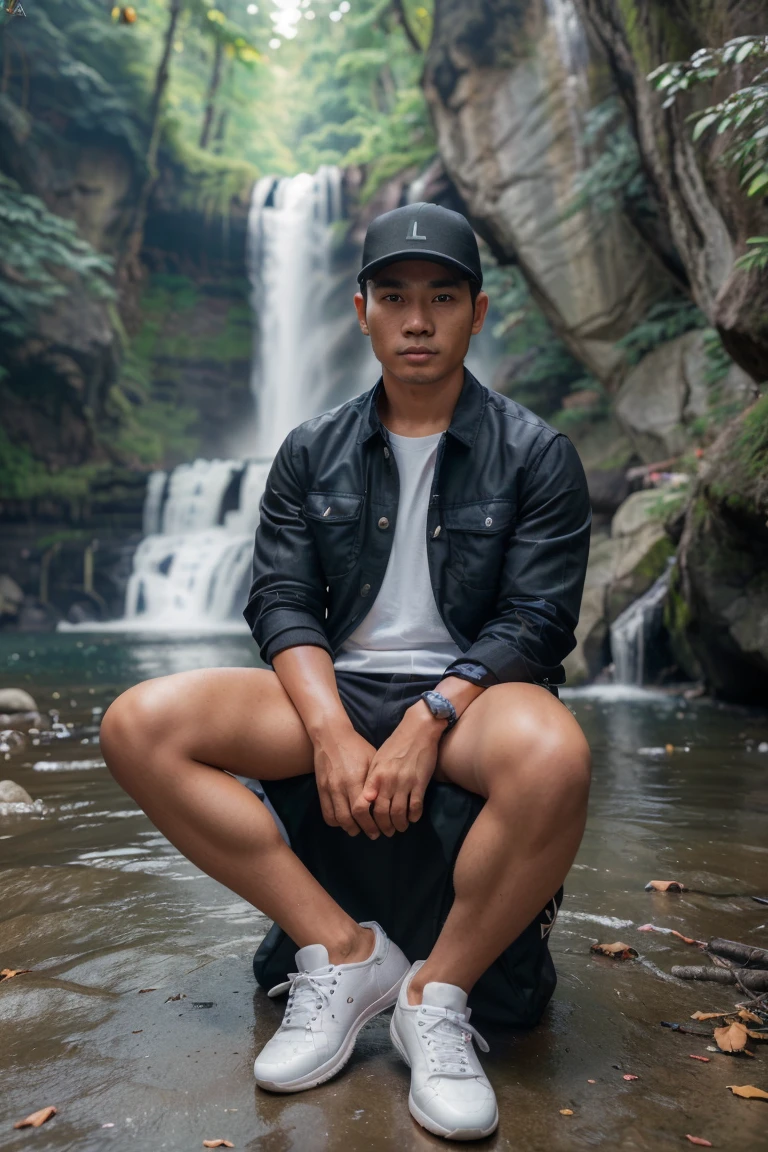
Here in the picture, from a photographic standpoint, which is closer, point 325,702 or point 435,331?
point 325,702

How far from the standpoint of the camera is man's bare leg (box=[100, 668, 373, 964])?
1.97 m

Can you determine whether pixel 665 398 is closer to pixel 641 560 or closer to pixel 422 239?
pixel 641 560

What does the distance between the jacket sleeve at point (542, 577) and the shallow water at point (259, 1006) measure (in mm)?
763

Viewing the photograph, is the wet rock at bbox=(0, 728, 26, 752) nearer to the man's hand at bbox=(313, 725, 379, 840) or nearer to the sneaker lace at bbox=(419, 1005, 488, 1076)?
the man's hand at bbox=(313, 725, 379, 840)

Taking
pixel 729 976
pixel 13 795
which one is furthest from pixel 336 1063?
pixel 13 795

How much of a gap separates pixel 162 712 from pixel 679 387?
10743 millimetres

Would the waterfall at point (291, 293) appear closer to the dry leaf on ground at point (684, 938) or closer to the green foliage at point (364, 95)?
the green foliage at point (364, 95)

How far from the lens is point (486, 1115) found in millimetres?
1575

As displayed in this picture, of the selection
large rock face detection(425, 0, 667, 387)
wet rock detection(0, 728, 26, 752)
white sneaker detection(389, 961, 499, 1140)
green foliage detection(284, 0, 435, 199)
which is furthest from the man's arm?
green foliage detection(284, 0, 435, 199)

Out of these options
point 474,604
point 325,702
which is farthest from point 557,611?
point 325,702

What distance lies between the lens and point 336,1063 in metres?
1.79

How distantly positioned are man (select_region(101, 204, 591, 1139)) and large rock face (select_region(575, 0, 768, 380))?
332 centimetres

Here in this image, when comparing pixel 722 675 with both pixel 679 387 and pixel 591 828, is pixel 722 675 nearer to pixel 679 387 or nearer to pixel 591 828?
pixel 591 828

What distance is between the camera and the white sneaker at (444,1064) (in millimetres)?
1565
